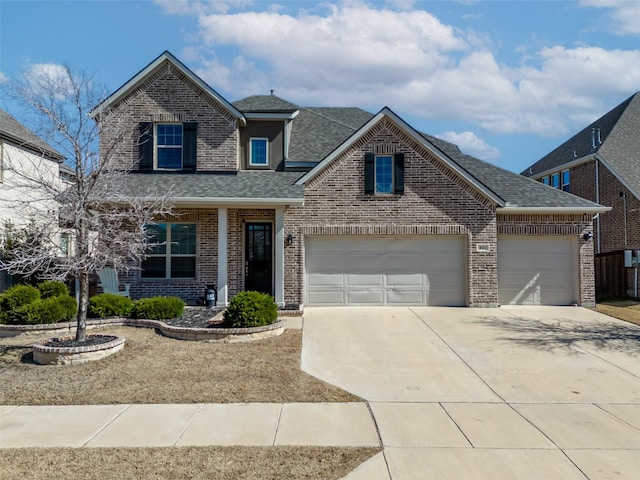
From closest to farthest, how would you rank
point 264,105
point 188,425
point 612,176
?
point 188,425 → point 264,105 → point 612,176

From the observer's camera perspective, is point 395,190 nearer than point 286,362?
No

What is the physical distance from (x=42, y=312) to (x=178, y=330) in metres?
3.54

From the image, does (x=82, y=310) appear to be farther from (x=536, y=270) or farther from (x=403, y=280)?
(x=536, y=270)

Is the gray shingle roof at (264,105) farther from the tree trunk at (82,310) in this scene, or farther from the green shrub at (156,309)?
the tree trunk at (82,310)

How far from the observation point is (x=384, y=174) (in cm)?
1586

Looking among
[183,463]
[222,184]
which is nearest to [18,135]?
[222,184]

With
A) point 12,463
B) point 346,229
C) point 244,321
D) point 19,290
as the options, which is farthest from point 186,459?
point 346,229

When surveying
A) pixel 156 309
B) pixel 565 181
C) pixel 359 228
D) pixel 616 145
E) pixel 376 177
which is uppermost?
pixel 616 145

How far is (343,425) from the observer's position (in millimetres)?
6434

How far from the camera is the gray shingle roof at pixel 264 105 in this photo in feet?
56.4

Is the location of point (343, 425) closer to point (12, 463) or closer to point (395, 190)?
point (12, 463)

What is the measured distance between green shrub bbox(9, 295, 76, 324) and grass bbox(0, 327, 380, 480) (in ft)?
2.21

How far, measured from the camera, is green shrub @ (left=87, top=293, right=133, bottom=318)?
13008 millimetres

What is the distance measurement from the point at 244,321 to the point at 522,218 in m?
9.87
